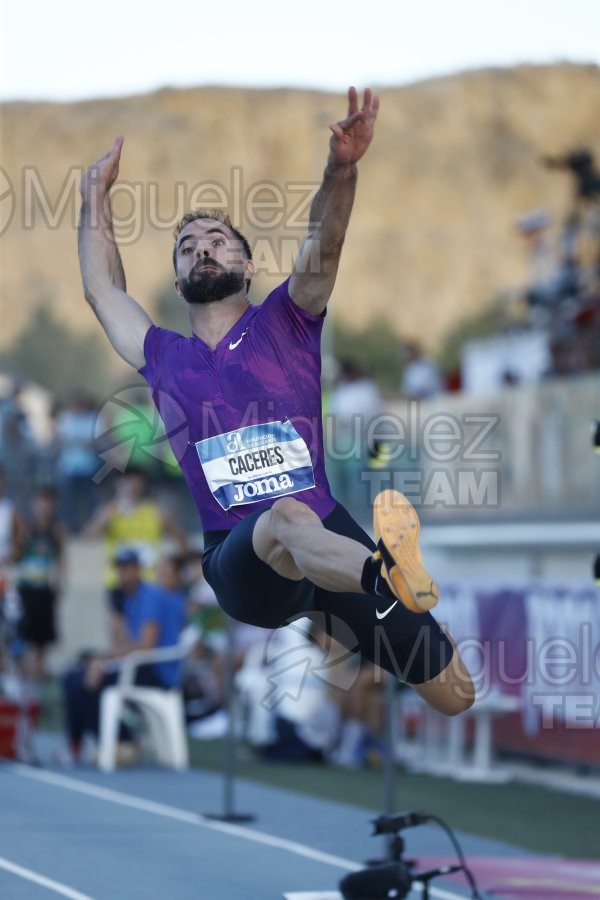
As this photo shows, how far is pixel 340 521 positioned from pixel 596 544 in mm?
6506

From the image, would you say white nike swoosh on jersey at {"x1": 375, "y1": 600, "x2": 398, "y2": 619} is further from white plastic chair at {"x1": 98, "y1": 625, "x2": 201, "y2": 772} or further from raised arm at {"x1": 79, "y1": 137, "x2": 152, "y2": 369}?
white plastic chair at {"x1": 98, "y1": 625, "x2": 201, "y2": 772}

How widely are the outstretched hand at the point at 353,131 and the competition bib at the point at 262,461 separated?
93 cm

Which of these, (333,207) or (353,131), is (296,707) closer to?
(333,207)

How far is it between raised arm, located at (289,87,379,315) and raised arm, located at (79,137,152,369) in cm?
76

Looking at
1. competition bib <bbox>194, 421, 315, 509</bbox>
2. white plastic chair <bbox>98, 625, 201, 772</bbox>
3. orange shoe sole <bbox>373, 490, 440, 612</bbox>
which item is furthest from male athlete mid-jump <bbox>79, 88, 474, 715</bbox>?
white plastic chair <bbox>98, 625, 201, 772</bbox>

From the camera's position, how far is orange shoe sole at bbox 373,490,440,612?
4691 millimetres

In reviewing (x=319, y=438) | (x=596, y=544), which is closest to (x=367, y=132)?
(x=319, y=438)

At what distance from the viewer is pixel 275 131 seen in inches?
3516

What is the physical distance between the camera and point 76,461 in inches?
681

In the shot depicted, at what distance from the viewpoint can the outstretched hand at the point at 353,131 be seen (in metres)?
5.01

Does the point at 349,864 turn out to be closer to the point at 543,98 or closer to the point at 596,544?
the point at 596,544

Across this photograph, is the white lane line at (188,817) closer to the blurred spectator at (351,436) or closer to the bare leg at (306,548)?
the bare leg at (306,548)
